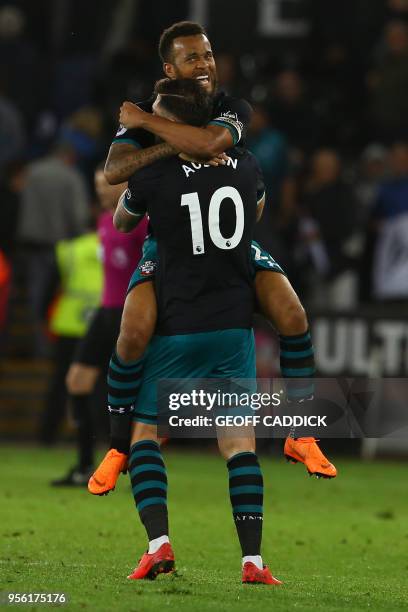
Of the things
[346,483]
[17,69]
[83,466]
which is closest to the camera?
[83,466]

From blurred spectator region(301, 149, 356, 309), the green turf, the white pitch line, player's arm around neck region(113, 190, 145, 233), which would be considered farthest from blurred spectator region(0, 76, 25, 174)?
player's arm around neck region(113, 190, 145, 233)

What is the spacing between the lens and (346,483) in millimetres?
13859

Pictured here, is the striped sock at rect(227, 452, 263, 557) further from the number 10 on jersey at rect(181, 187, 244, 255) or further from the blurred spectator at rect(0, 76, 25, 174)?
the blurred spectator at rect(0, 76, 25, 174)

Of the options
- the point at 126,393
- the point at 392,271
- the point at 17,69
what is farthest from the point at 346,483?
the point at 17,69

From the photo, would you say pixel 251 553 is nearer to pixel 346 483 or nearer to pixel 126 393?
pixel 126 393

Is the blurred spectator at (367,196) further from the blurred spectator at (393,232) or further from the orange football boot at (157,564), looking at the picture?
the orange football boot at (157,564)

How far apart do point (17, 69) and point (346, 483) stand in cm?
788

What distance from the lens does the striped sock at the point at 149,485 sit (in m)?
7.29

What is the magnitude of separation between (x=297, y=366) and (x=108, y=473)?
1.04m

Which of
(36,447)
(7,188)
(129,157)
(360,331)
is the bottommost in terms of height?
(36,447)

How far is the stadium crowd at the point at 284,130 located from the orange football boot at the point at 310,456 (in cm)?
880

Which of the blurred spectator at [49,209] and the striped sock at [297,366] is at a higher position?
the striped sock at [297,366]

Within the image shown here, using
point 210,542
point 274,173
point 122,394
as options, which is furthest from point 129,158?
point 274,173

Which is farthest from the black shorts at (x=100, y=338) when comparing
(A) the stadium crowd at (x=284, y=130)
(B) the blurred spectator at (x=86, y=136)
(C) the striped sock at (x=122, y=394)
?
(B) the blurred spectator at (x=86, y=136)
